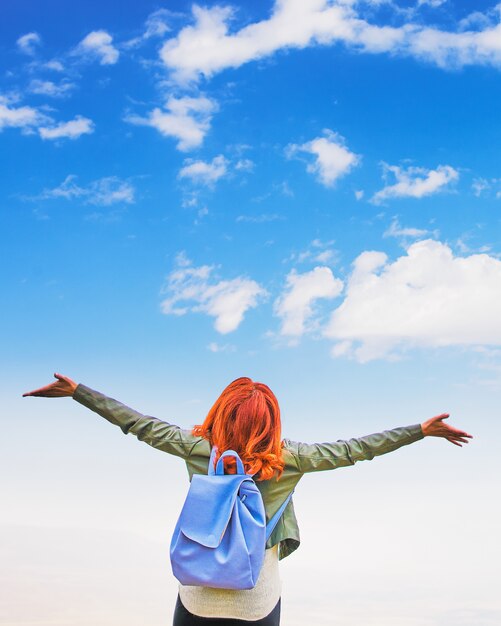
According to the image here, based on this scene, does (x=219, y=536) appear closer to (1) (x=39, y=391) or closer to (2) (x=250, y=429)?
(2) (x=250, y=429)

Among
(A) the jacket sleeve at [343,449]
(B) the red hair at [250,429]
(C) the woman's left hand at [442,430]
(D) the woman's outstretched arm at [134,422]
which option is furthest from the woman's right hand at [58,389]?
(C) the woman's left hand at [442,430]

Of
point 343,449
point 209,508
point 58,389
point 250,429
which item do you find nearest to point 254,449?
point 250,429

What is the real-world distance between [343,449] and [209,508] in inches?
34.8

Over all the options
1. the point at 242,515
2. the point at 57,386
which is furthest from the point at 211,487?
the point at 57,386

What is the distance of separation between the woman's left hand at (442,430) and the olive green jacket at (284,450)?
74mm

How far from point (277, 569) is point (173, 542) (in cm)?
67

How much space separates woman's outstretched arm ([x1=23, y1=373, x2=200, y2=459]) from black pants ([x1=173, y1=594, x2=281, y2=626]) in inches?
32.9

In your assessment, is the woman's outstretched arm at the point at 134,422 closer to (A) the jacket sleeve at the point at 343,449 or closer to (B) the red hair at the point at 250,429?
(B) the red hair at the point at 250,429

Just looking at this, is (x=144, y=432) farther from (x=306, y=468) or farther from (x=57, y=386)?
(x=306, y=468)

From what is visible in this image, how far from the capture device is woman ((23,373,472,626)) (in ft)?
12.2

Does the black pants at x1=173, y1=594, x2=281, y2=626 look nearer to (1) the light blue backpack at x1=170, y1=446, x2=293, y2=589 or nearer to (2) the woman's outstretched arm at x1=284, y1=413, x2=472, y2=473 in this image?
(1) the light blue backpack at x1=170, y1=446, x2=293, y2=589

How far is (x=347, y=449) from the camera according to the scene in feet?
13.2

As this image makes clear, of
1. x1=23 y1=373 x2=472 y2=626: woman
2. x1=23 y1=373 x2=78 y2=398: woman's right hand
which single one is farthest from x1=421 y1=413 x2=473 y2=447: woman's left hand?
x1=23 y1=373 x2=78 y2=398: woman's right hand

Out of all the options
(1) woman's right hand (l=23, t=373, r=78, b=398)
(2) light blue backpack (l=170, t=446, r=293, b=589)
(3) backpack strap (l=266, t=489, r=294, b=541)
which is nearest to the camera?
(2) light blue backpack (l=170, t=446, r=293, b=589)
